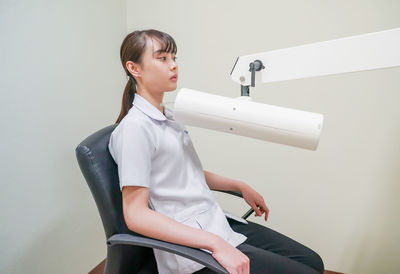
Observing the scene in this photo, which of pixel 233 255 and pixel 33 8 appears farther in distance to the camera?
pixel 33 8

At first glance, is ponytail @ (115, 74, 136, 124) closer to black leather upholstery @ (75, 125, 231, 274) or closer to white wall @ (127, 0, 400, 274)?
black leather upholstery @ (75, 125, 231, 274)

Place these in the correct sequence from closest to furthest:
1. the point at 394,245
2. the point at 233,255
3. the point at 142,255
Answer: the point at 233,255 → the point at 142,255 → the point at 394,245

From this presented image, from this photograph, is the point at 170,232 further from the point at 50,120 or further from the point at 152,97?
the point at 50,120

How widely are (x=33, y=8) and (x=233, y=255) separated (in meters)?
1.12

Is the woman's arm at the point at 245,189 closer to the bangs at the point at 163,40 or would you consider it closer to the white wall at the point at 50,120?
the bangs at the point at 163,40

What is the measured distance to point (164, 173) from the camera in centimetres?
79

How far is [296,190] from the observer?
139cm

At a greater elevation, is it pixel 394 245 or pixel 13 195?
pixel 13 195

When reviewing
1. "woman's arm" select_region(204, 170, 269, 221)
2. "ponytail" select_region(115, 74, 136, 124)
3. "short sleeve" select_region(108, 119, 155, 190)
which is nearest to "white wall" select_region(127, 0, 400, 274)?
"woman's arm" select_region(204, 170, 269, 221)

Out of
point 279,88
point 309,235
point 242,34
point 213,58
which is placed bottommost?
point 309,235

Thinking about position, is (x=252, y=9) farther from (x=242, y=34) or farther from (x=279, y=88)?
(x=279, y=88)

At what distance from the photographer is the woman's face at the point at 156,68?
2.68 ft

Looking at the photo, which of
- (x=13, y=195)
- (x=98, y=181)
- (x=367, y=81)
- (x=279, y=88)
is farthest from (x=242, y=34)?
(x=13, y=195)

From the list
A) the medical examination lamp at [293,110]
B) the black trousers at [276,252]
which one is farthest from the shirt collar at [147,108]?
the black trousers at [276,252]
